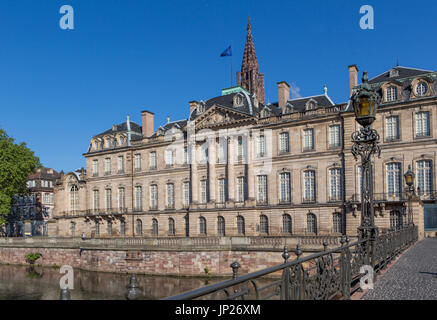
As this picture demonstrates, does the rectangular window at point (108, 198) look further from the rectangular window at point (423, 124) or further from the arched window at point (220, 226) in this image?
the rectangular window at point (423, 124)

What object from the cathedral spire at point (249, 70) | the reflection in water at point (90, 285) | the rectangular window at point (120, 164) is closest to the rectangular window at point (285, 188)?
the reflection in water at point (90, 285)

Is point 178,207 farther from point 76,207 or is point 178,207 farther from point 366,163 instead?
point 366,163

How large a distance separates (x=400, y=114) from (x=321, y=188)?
8.94 m

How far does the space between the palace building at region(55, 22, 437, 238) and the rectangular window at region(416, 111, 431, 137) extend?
79 mm

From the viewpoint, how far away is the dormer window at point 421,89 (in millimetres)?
35281

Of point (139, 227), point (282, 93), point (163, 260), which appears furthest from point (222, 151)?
point (163, 260)

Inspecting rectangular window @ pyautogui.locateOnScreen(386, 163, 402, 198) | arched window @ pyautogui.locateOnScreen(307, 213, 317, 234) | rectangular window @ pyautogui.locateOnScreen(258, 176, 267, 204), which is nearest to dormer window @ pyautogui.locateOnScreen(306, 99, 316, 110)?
rectangular window @ pyautogui.locateOnScreen(258, 176, 267, 204)

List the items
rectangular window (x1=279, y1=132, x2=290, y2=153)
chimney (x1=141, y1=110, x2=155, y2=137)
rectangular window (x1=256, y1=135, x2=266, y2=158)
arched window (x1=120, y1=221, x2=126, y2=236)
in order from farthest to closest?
chimney (x1=141, y1=110, x2=155, y2=137)
arched window (x1=120, y1=221, x2=126, y2=236)
rectangular window (x1=256, y1=135, x2=266, y2=158)
rectangular window (x1=279, y1=132, x2=290, y2=153)

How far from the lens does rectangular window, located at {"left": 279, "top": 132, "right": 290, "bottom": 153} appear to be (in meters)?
41.9

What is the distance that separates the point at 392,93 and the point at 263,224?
16.2 m

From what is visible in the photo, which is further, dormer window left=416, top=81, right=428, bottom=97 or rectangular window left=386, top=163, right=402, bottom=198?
rectangular window left=386, top=163, right=402, bottom=198

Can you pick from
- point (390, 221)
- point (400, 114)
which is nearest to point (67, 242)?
point (390, 221)

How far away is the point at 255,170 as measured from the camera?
43125 mm

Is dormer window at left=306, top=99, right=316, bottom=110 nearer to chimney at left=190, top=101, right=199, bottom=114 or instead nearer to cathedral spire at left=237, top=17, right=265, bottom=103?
chimney at left=190, top=101, right=199, bottom=114
